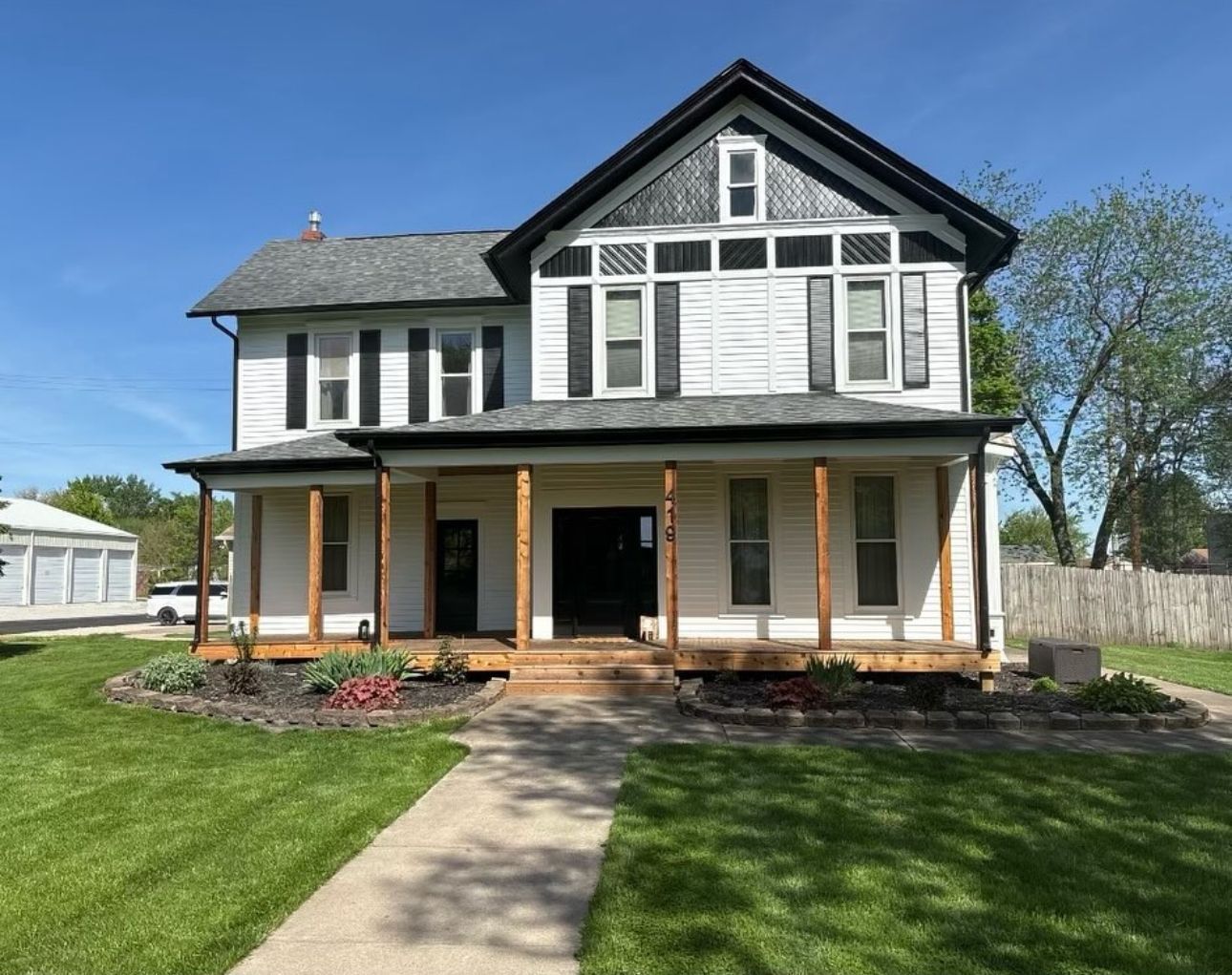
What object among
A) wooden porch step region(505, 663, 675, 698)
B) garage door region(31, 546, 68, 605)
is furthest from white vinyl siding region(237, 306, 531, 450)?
garage door region(31, 546, 68, 605)

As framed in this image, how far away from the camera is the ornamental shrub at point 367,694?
30.8 feet

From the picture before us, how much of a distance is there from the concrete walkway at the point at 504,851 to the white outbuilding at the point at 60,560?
34735 millimetres

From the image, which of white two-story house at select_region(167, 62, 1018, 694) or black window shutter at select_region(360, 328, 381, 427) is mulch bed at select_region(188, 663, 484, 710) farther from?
black window shutter at select_region(360, 328, 381, 427)

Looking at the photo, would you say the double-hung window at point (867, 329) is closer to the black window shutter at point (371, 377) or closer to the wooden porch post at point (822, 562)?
the wooden porch post at point (822, 562)

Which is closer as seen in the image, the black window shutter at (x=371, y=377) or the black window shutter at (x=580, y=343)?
the black window shutter at (x=580, y=343)

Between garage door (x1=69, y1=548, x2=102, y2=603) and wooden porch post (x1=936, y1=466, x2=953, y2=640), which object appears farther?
garage door (x1=69, y1=548, x2=102, y2=603)

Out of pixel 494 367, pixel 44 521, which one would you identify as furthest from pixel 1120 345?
pixel 44 521

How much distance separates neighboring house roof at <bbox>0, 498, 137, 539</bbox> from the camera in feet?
116

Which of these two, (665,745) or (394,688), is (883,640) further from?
(394,688)

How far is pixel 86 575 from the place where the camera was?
39938 millimetres

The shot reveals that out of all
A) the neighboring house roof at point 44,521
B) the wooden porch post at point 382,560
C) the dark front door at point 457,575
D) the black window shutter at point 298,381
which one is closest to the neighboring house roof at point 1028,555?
the dark front door at point 457,575

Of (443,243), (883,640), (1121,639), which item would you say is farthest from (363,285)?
(1121,639)

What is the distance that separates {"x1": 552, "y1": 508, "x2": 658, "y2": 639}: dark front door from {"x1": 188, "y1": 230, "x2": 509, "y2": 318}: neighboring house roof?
448 centimetres

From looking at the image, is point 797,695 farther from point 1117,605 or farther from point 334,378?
point 1117,605
